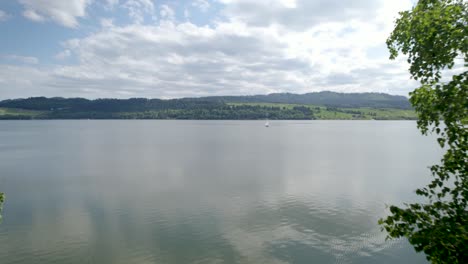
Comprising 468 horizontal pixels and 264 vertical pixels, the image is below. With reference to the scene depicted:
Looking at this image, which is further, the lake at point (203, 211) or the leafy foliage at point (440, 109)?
the lake at point (203, 211)

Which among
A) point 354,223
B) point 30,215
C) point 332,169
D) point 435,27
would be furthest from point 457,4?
point 332,169

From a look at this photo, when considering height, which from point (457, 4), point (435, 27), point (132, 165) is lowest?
point (132, 165)

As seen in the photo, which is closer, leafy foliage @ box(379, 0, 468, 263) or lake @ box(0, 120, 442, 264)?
leafy foliage @ box(379, 0, 468, 263)

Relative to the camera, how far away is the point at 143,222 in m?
28.3

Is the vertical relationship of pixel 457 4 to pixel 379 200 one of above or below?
above

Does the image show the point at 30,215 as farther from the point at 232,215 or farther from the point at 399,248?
the point at 399,248

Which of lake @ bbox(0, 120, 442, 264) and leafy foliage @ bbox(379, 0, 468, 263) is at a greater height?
leafy foliage @ bbox(379, 0, 468, 263)

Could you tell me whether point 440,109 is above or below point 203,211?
above

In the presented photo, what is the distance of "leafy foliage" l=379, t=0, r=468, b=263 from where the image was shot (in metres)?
6.73

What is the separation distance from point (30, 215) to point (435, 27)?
35.4m

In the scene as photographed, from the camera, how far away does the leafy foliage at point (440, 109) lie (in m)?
6.73

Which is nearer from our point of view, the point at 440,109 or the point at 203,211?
the point at 440,109

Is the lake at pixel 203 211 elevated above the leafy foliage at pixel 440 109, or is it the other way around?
the leafy foliage at pixel 440 109

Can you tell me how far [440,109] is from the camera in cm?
769
